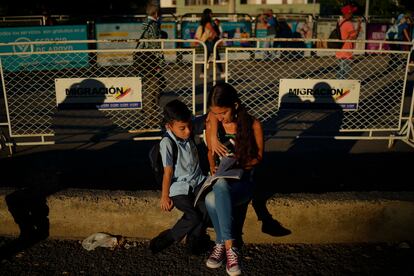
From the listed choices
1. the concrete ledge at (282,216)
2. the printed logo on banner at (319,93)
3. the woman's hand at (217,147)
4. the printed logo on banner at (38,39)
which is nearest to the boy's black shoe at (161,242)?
the concrete ledge at (282,216)

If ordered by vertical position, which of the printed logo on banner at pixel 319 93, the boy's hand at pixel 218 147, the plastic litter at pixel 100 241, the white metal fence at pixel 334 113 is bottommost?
the plastic litter at pixel 100 241

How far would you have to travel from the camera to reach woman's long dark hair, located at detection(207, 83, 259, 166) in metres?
3.51

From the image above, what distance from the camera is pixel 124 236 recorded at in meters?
3.78

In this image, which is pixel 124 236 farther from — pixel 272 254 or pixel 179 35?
pixel 179 35

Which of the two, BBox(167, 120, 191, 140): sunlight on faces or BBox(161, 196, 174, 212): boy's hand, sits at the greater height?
BBox(167, 120, 191, 140): sunlight on faces

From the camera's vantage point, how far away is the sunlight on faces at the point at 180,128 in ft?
11.6

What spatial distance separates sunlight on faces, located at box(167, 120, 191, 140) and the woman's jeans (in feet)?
1.66

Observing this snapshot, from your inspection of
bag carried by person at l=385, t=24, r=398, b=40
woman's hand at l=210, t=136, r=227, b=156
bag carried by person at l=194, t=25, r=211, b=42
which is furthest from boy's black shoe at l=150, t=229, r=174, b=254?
bag carried by person at l=385, t=24, r=398, b=40

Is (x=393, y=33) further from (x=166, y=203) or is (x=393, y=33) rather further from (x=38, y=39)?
(x=166, y=203)

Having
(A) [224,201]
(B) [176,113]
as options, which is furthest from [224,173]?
(B) [176,113]

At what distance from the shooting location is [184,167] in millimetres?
3625

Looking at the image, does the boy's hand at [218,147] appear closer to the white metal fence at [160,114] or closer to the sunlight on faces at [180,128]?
the sunlight on faces at [180,128]

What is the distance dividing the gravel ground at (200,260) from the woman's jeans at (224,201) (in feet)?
1.07

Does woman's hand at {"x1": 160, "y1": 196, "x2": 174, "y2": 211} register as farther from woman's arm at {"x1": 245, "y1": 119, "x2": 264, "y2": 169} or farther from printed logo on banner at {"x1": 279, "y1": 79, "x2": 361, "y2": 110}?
printed logo on banner at {"x1": 279, "y1": 79, "x2": 361, "y2": 110}
